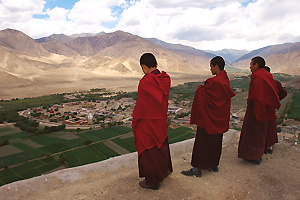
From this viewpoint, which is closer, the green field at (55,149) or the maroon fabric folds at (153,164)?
the maroon fabric folds at (153,164)

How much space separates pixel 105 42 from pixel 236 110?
130 m

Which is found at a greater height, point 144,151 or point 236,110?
point 144,151

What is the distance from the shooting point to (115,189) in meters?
3.84

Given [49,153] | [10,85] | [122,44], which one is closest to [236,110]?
[49,153]

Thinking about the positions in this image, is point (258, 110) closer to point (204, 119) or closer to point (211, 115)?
point (211, 115)

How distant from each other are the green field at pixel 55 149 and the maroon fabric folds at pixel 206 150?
385 inches

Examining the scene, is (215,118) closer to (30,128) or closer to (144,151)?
(144,151)

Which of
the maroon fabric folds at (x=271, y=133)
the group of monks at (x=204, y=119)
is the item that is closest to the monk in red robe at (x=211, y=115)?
the group of monks at (x=204, y=119)

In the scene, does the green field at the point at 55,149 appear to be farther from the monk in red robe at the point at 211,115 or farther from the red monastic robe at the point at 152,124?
the monk in red robe at the point at 211,115

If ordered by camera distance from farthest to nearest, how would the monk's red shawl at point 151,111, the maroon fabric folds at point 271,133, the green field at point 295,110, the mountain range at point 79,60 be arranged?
the mountain range at point 79,60
the green field at point 295,110
the maroon fabric folds at point 271,133
the monk's red shawl at point 151,111

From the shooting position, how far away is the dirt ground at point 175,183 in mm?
3691

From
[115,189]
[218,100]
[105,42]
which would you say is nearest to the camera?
[115,189]

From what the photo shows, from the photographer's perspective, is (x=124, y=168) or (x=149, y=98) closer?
(x=149, y=98)

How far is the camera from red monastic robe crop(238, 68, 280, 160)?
15.2 feet
